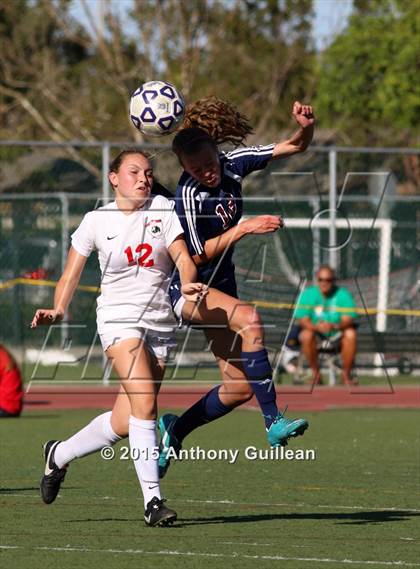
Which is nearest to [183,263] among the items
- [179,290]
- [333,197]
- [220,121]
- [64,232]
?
[179,290]

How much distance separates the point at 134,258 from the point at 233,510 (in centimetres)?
182

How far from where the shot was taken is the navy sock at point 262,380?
819 cm

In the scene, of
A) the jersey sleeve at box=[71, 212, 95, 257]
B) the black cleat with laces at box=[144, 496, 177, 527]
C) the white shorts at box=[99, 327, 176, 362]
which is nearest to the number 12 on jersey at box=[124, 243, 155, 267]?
the jersey sleeve at box=[71, 212, 95, 257]

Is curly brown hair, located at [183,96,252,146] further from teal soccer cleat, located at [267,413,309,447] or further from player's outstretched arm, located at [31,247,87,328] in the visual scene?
teal soccer cleat, located at [267,413,309,447]

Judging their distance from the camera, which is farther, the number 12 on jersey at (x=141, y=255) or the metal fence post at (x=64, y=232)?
the metal fence post at (x=64, y=232)

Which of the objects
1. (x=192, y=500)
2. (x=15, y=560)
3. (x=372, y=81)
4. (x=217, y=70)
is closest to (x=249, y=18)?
(x=217, y=70)

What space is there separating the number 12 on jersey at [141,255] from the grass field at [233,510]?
4.89 feet

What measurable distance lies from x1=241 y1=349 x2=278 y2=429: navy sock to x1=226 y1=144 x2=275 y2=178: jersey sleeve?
1148 millimetres

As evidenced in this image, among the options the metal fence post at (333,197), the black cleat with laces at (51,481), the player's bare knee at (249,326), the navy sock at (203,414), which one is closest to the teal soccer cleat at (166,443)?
the navy sock at (203,414)

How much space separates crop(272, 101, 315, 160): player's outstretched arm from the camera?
27.9ft

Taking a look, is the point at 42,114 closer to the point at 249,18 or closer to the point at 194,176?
the point at 249,18

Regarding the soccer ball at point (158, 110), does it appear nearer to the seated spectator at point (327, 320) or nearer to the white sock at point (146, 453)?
the white sock at point (146, 453)

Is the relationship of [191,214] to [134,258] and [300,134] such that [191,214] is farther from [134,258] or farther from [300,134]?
[300,134]

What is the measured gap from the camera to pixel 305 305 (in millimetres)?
19391
